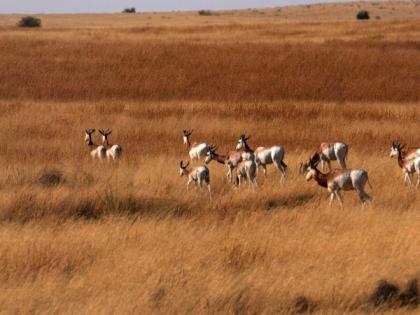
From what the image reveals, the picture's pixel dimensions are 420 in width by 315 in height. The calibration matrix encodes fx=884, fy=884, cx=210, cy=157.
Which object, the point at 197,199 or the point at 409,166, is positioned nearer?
the point at 197,199

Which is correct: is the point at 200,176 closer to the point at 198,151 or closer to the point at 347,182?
the point at 347,182

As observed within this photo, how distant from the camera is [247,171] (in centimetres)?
1496

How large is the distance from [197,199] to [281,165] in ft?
9.84

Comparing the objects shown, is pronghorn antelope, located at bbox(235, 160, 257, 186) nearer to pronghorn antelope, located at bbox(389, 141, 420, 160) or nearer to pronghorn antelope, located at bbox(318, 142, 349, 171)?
pronghorn antelope, located at bbox(318, 142, 349, 171)

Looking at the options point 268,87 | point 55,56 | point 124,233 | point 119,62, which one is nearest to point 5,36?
point 55,56

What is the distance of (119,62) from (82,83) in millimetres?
3887

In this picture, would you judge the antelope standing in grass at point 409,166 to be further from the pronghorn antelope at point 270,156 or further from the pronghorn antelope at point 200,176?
the pronghorn antelope at point 200,176

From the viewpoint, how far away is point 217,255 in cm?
1002

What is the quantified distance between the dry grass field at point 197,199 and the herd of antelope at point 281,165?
25 centimetres

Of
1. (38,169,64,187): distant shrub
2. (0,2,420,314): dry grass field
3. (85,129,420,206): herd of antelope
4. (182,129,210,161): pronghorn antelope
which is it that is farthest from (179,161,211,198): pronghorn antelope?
(182,129,210,161): pronghorn antelope

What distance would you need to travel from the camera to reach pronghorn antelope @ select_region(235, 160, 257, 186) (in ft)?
49.1

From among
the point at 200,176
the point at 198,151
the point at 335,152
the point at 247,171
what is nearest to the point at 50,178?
the point at 200,176

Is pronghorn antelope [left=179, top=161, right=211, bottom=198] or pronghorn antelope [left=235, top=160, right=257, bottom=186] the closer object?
pronghorn antelope [left=179, top=161, right=211, bottom=198]

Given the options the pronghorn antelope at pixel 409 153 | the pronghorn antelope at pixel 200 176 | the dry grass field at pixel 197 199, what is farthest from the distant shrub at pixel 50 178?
the pronghorn antelope at pixel 409 153
